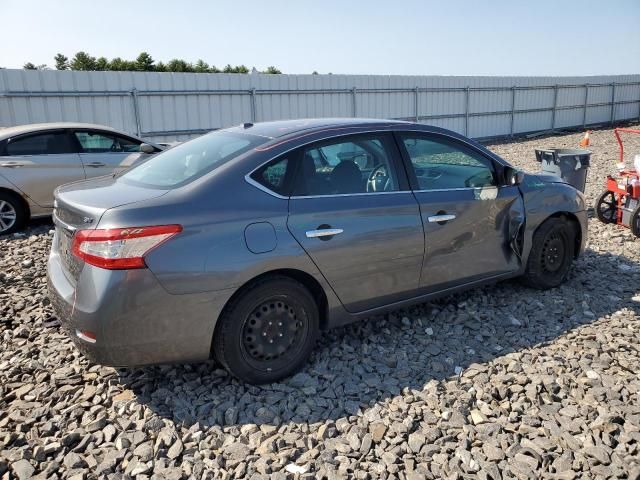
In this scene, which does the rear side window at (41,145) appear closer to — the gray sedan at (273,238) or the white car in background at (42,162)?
the white car in background at (42,162)

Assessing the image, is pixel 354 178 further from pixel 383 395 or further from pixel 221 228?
pixel 383 395

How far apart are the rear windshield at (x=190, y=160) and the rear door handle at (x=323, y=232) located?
2.25ft

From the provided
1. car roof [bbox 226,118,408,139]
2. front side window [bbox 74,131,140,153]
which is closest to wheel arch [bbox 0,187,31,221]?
front side window [bbox 74,131,140,153]

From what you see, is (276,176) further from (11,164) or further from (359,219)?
(11,164)

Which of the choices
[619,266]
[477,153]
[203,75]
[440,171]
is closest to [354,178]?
[440,171]

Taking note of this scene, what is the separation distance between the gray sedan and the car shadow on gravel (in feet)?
0.74

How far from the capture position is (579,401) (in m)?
3.21

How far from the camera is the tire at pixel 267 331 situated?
320cm

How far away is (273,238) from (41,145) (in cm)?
593

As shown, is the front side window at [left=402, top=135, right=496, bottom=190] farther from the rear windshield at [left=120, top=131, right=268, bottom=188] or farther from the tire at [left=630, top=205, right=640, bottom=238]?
the tire at [left=630, top=205, right=640, bottom=238]

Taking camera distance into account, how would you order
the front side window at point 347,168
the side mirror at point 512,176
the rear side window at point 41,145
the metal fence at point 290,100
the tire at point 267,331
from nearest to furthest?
the tire at point 267,331
the front side window at point 347,168
the side mirror at point 512,176
the rear side window at point 41,145
the metal fence at point 290,100

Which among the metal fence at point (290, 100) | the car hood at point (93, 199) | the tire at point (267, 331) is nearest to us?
the car hood at point (93, 199)

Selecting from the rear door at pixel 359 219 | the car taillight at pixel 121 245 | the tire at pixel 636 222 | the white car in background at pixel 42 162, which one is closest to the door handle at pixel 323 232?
the rear door at pixel 359 219

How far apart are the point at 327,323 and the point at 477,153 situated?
1934 mm
